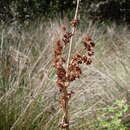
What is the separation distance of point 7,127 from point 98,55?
2732 mm

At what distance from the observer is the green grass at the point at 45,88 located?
2.91m

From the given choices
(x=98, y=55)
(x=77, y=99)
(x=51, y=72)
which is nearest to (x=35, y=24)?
(x=98, y=55)

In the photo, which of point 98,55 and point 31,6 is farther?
point 31,6

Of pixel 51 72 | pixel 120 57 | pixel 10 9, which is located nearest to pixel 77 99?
pixel 51 72

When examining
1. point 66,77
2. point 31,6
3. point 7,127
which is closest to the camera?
point 66,77

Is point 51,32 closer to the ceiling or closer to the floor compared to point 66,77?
closer to the floor

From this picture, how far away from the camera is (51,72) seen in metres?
3.89

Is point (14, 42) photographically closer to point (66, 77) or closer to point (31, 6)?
point (31, 6)

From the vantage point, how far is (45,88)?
338 centimetres

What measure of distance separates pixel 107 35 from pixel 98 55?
1.66 m

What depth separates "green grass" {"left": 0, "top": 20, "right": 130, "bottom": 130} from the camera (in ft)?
9.54

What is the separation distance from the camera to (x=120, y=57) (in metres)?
5.02

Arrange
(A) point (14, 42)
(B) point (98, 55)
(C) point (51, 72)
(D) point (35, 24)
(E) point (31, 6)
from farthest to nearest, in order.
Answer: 1. (E) point (31, 6)
2. (D) point (35, 24)
3. (B) point (98, 55)
4. (A) point (14, 42)
5. (C) point (51, 72)

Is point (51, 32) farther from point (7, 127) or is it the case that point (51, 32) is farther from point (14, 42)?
point (7, 127)
